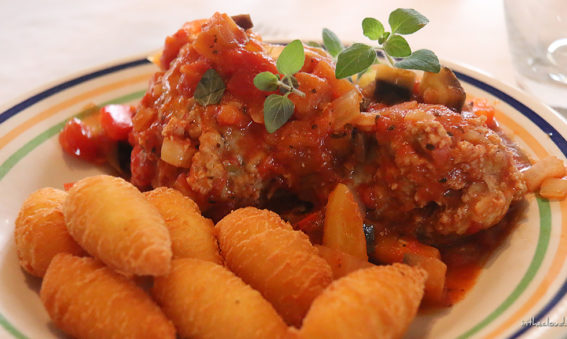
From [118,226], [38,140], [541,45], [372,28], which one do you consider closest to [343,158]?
[372,28]

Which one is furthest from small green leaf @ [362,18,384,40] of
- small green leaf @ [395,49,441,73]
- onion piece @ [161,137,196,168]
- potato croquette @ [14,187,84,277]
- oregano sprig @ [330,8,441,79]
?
potato croquette @ [14,187,84,277]

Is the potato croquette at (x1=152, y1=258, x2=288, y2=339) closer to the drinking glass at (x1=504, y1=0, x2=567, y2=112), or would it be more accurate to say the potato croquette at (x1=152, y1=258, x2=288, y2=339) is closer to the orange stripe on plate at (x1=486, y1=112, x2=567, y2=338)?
the orange stripe on plate at (x1=486, y1=112, x2=567, y2=338)

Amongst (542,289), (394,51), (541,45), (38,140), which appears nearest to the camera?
(542,289)

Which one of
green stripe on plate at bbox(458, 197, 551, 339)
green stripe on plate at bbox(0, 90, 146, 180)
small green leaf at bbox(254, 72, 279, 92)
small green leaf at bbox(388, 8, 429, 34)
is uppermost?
small green leaf at bbox(388, 8, 429, 34)

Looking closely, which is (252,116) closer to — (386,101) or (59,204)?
(386,101)

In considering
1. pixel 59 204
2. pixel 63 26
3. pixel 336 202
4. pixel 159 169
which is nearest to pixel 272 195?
pixel 336 202

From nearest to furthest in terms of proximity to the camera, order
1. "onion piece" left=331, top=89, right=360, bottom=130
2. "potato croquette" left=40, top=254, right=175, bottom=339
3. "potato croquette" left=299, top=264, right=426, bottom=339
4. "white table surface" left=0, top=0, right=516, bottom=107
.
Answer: "potato croquette" left=299, top=264, right=426, bottom=339 < "potato croquette" left=40, top=254, right=175, bottom=339 < "onion piece" left=331, top=89, right=360, bottom=130 < "white table surface" left=0, top=0, right=516, bottom=107

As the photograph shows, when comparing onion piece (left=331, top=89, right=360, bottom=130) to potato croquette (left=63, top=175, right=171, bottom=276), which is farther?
onion piece (left=331, top=89, right=360, bottom=130)

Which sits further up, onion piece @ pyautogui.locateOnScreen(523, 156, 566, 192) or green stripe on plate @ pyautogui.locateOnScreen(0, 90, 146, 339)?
onion piece @ pyautogui.locateOnScreen(523, 156, 566, 192)

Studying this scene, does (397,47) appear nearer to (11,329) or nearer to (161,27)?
(11,329)
